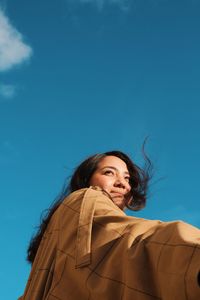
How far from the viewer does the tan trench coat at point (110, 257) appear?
1.41 m

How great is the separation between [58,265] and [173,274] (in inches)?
36.5

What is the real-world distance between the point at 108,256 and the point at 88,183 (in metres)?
1.97

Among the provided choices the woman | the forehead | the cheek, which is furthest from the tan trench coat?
the forehead

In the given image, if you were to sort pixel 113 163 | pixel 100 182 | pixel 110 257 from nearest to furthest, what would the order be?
pixel 110 257, pixel 100 182, pixel 113 163

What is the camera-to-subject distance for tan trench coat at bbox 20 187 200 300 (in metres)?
1.41

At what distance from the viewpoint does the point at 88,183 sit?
3.78 m

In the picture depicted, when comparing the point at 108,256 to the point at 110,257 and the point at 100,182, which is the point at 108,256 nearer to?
the point at 110,257

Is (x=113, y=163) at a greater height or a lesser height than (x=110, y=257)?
greater

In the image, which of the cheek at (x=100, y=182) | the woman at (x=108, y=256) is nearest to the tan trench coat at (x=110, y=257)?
the woman at (x=108, y=256)

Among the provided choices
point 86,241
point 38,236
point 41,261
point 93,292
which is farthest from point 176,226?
point 38,236

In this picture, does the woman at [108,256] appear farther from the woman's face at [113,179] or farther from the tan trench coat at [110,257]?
the woman's face at [113,179]

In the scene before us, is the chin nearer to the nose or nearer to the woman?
the nose

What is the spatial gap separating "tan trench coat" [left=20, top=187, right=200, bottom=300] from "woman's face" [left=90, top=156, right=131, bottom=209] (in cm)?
93

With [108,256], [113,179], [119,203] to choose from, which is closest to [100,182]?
[113,179]
